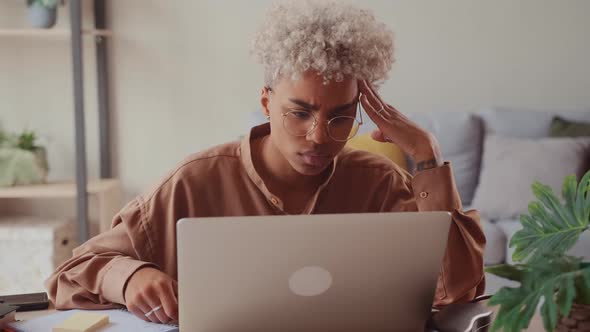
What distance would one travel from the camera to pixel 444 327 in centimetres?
114

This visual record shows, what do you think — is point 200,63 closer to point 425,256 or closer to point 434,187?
point 434,187

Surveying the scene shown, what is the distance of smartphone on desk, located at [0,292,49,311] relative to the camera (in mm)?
1270

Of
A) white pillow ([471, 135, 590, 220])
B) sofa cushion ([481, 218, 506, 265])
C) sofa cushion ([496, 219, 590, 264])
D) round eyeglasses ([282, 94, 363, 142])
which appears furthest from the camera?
white pillow ([471, 135, 590, 220])

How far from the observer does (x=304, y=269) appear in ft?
3.25

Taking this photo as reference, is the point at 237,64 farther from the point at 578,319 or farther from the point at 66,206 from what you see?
the point at 578,319

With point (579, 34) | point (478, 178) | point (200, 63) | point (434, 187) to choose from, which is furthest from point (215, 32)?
point (434, 187)

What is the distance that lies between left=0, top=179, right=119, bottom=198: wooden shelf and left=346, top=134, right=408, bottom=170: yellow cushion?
135 centimetres

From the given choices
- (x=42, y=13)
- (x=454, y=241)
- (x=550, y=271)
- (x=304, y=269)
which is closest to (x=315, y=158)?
(x=454, y=241)

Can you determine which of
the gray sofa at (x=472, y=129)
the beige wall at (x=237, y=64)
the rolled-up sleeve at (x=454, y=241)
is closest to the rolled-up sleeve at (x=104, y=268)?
the rolled-up sleeve at (x=454, y=241)

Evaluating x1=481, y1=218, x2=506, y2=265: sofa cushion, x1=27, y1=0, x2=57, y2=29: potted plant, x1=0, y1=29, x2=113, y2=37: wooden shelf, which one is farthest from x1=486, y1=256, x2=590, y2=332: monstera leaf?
x1=27, y1=0, x2=57, y2=29: potted plant

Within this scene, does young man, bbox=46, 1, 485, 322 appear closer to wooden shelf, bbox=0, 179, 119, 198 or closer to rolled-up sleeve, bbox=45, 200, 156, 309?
rolled-up sleeve, bbox=45, 200, 156, 309

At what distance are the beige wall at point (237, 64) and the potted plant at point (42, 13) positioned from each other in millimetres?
234

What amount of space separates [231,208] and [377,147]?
1.40m

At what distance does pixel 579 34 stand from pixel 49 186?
8.89 ft
